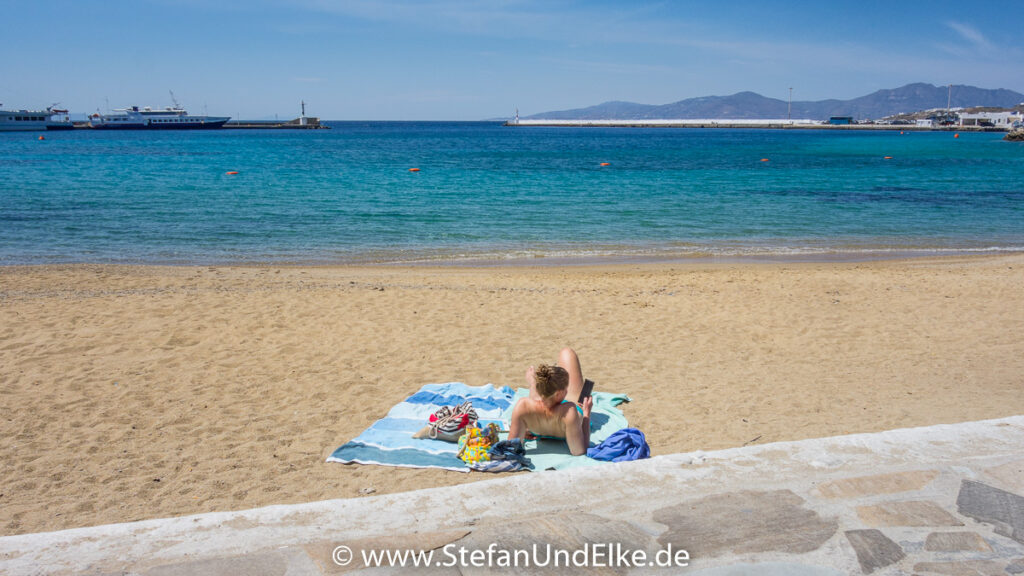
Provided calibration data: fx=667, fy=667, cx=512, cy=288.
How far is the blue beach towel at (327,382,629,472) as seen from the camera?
4.90m

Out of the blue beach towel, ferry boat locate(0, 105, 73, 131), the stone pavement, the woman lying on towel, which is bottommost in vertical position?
the blue beach towel

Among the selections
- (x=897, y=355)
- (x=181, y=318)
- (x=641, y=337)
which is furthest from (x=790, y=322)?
(x=181, y=318)

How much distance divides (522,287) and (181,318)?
5073 mm

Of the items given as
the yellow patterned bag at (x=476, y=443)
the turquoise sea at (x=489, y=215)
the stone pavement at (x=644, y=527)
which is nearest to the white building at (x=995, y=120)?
the turquoise sea at (x=489, y=215)

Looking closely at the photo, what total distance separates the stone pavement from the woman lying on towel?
4.99 feet

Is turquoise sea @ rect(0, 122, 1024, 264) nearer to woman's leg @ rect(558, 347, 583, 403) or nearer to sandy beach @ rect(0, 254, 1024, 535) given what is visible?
sandy beach @ rect(0, 254, 1024, 535)

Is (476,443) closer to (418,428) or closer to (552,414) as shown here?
(552,414)

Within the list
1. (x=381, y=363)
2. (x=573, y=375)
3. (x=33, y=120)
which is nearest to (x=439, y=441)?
(x=573, y=375)

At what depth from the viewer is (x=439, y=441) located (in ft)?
17.2

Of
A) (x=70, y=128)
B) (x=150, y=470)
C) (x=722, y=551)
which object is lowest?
(x=150, y=470)

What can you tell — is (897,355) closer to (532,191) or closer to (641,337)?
(641,337)

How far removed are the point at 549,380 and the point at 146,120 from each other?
131m

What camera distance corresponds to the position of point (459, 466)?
15.8 ft

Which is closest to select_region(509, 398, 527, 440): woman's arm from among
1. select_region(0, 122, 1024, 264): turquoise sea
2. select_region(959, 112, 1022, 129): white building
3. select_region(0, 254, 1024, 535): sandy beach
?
select_region(0, 254, 1024, 535): sandy beach
